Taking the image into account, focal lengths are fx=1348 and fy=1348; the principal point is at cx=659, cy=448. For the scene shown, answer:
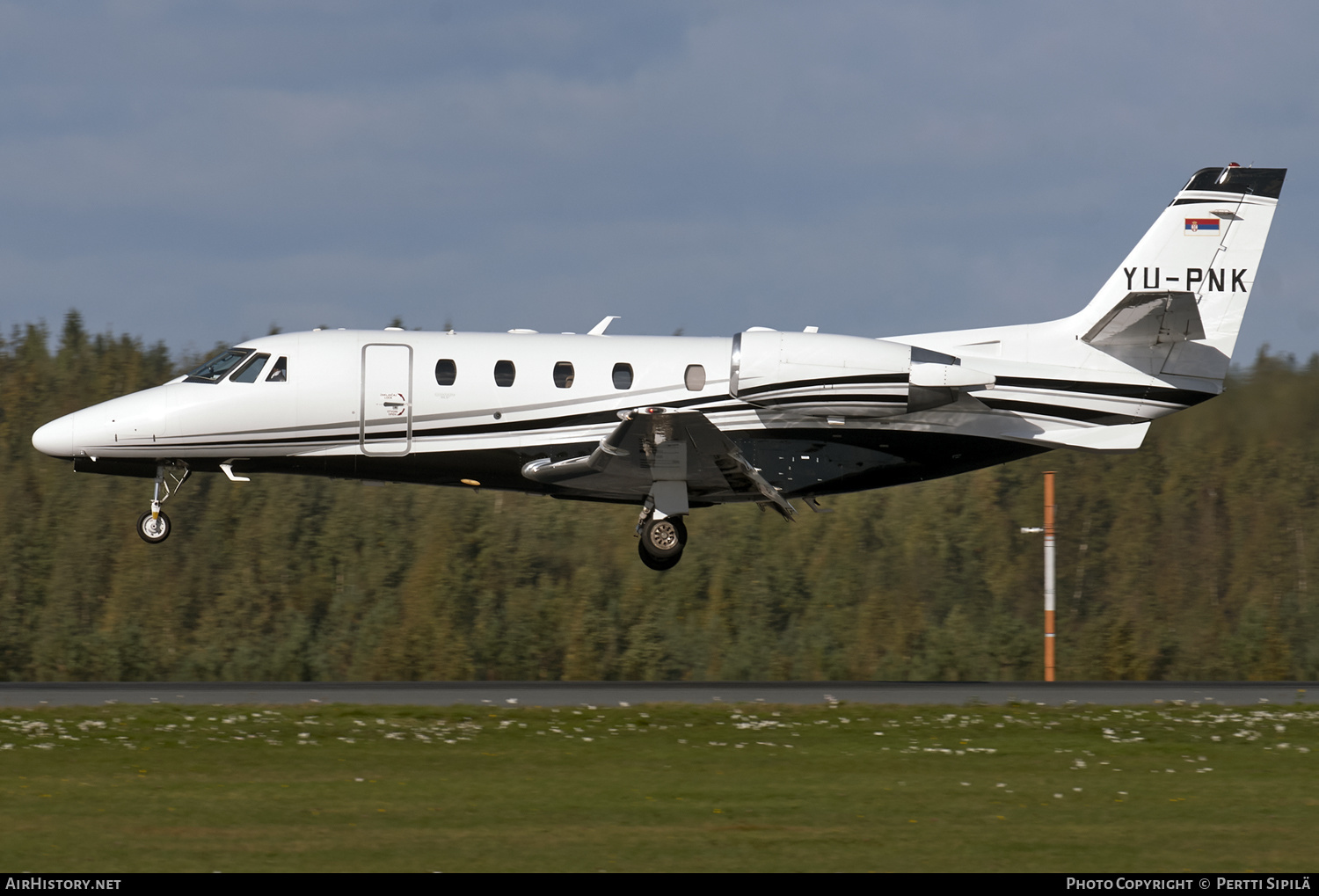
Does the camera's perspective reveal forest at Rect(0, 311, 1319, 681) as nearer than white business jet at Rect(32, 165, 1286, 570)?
No

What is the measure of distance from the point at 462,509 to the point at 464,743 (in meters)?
28.6

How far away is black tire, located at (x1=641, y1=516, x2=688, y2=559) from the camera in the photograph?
1984cm

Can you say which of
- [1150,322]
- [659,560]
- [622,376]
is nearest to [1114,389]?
[1150,322]

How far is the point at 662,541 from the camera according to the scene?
65.1ft

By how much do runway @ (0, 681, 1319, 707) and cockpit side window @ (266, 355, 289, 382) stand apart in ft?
14.5

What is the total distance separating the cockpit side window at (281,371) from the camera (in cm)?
1920

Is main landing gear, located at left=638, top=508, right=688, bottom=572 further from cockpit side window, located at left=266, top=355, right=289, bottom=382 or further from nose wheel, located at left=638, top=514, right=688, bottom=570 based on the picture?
cockpit side window, located at left=266, top=355, right=289, bottom=382

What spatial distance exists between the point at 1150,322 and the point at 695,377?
6621 millimetres

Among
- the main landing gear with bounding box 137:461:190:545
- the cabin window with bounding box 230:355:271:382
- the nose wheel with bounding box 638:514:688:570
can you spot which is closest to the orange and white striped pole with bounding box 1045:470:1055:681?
the nose wheel with bounding box 638:514:688:570

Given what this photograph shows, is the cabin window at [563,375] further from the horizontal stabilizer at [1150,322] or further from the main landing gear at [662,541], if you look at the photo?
the horizontal stabilizer at [1150,322]

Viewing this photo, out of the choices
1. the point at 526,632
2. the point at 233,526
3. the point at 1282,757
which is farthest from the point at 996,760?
the point at 233,526

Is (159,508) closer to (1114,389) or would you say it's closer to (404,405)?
(404,405)

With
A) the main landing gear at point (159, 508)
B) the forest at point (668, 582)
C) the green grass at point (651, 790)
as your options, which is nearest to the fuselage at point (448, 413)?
the main landing gear at point (159, 508)
